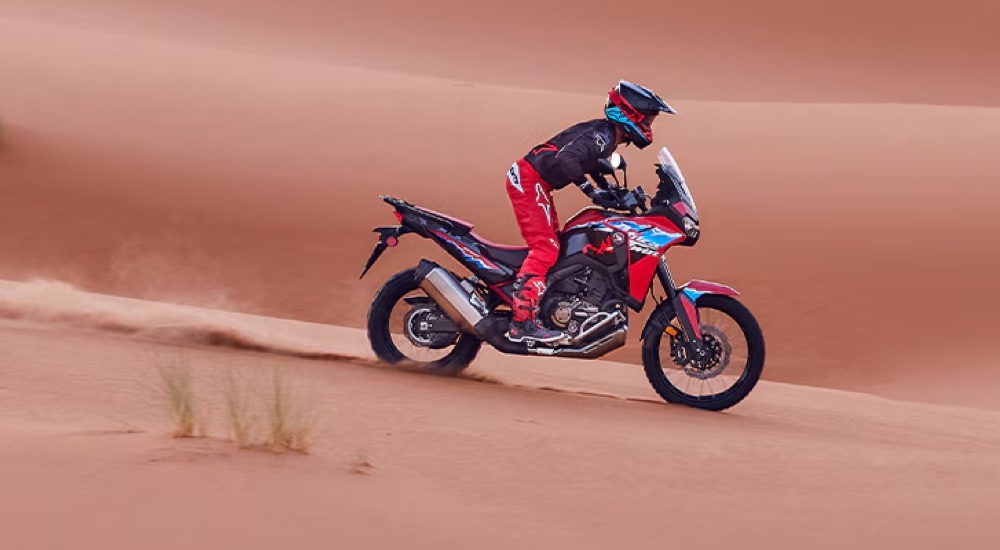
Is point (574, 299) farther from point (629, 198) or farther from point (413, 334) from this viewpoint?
point (413, 334)

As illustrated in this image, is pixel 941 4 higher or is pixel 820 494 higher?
pixel 941 4

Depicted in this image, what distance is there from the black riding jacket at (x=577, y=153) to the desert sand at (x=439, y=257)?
1267 millimetres

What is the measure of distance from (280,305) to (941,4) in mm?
34595

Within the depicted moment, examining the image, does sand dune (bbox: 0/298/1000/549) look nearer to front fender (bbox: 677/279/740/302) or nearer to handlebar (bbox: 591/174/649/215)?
front fender (bbox: 677/279/740/302)

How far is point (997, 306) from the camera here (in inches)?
602

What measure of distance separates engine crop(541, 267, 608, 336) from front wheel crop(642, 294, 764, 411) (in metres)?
0.34

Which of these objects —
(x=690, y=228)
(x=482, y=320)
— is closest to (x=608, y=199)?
(x=690, y=228)

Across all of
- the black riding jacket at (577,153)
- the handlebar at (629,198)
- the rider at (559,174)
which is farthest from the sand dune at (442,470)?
the black riding jacket at (577,153)

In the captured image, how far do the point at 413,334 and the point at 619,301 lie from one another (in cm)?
126

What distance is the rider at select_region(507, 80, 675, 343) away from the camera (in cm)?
916

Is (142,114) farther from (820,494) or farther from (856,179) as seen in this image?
(820,494)

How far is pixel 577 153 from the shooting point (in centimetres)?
914

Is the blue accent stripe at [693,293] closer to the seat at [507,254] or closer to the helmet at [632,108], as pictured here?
the helmet at [632,108]

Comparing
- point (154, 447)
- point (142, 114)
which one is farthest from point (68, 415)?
point (142, 114)
